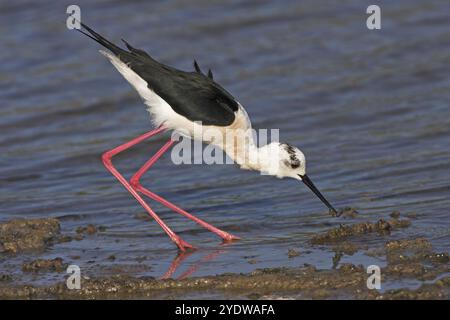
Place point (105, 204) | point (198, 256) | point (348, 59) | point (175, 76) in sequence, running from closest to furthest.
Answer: point (198, 256) < point (175, 76) < point (105, 204) < point (348, 59)

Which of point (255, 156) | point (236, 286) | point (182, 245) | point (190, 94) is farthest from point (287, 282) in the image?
point (190, 94)

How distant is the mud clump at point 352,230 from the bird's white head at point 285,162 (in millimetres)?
508

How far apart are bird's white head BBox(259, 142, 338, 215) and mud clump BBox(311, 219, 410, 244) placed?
508mm

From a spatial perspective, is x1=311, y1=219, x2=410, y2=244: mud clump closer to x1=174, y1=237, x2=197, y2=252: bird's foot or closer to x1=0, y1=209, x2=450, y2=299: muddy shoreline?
x1=0, y1=209, x2=450, y2=299: muddy shoreline

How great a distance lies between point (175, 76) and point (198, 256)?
1.59 meters

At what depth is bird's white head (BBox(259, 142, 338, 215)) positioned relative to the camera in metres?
8.08

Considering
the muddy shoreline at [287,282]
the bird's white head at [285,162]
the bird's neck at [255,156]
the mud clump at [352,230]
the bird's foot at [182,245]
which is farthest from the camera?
the bird's neck at [255,156]

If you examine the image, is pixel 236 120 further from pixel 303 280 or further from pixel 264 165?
pixel 303 280

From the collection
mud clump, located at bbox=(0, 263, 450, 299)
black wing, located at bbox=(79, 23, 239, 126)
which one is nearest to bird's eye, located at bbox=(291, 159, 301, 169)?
black wing, located at bbox=(79, 23, 239, 126)

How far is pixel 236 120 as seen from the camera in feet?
A: 26.8

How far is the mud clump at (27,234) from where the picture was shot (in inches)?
298

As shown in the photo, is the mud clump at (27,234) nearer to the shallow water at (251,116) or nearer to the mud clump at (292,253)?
the shallow water at (251,116)

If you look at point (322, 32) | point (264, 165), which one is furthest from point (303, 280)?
point (322, 32)

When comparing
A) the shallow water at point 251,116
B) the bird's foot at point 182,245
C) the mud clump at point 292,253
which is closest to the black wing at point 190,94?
the shallow water at point 251,116
